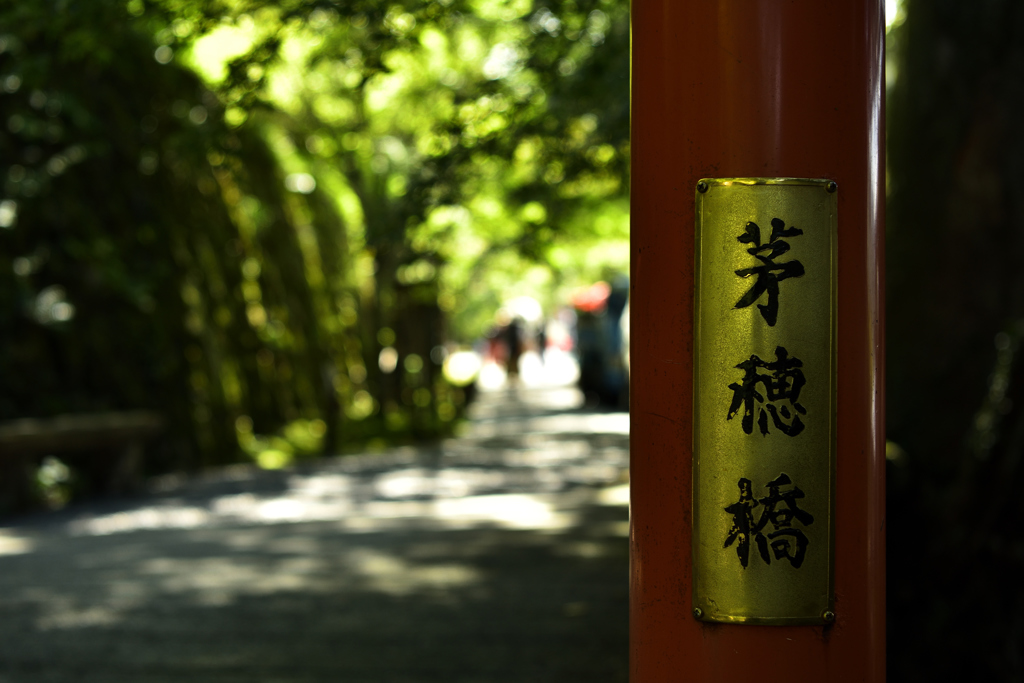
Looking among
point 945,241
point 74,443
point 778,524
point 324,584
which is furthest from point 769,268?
point 74,443

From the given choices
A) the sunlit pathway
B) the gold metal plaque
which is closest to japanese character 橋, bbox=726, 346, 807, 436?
the gold metal plaque

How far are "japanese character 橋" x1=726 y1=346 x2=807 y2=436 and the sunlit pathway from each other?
3.68 metres

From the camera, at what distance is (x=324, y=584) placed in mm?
8008

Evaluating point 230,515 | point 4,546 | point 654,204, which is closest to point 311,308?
point 230,515

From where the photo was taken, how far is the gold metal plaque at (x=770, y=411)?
2258mm

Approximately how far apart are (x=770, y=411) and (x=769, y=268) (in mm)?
258

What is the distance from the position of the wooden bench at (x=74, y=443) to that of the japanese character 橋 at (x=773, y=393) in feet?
34.1

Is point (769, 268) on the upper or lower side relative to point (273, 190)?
lower

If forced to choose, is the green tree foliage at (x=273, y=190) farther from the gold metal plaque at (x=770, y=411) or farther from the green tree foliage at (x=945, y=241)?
the gold metal plaque at (x=770, y=411)

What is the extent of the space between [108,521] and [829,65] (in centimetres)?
1030

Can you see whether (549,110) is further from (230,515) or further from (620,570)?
(230,515)

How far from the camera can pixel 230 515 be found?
11.8 meters

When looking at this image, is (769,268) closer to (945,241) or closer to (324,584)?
(945,241)

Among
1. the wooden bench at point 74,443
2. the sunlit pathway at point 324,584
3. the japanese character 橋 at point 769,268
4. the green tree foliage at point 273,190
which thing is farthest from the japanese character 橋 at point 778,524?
the wooden bench at point 74,443
